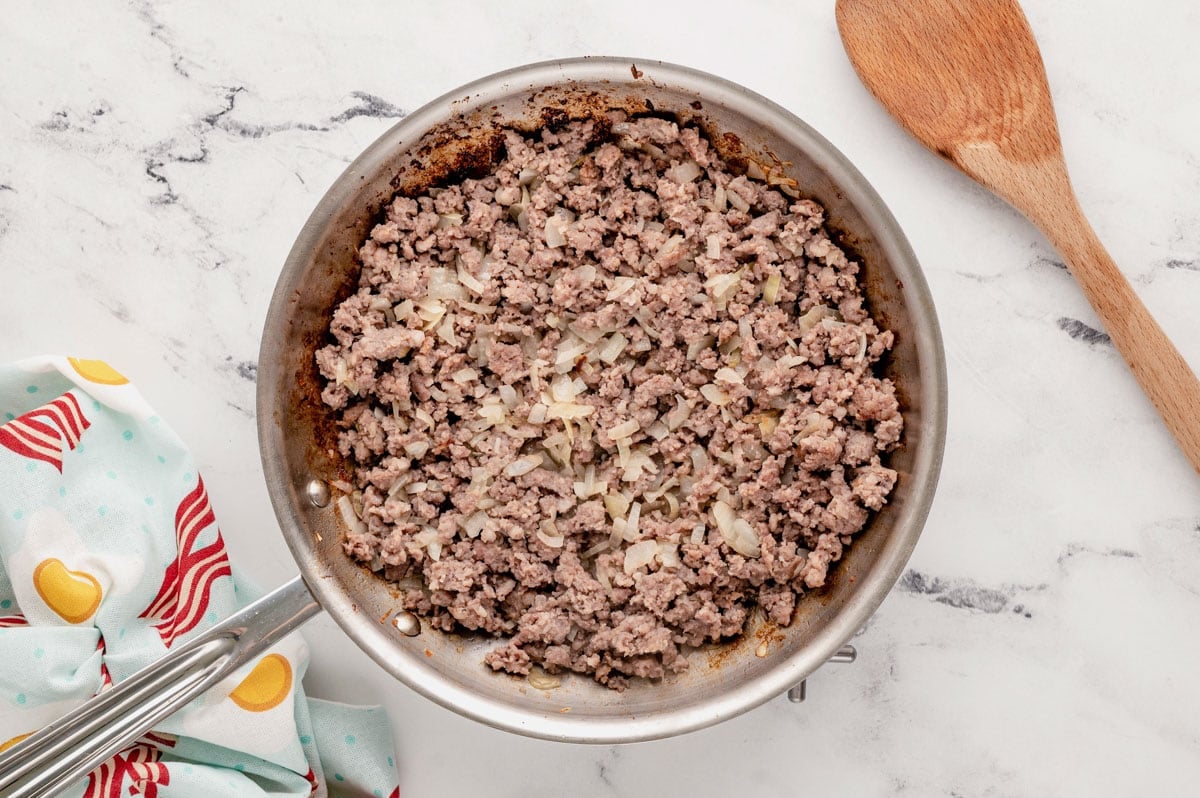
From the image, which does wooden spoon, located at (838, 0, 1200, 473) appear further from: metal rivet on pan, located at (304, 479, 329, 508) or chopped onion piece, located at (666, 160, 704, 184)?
metal rivet on pan, located at (304, 479, 329, 508)

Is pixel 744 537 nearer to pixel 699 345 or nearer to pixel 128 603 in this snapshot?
pixel 699 345

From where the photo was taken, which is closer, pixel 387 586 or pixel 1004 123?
pixel 387 586

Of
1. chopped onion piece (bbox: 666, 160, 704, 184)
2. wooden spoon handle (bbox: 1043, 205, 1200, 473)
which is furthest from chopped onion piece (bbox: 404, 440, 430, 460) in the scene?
wooden spoon handle (bbox: 1043, 205, 1200, 473)

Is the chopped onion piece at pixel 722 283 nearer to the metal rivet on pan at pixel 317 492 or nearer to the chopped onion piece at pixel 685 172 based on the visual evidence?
the chopped onion piece at pixel 685 172

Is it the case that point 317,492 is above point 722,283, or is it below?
below

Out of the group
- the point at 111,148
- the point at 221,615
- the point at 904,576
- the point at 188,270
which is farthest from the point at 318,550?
the point at 904,576

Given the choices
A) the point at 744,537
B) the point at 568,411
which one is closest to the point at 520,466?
the point at 568,411

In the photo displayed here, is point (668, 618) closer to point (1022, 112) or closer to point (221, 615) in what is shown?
point (221, 615)
